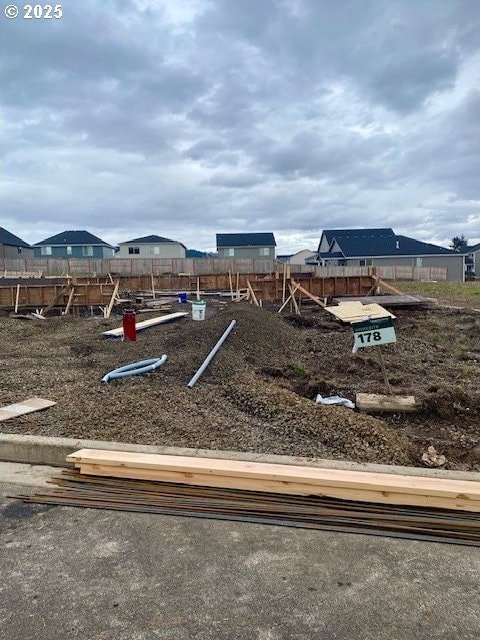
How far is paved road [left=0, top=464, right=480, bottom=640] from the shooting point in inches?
98.6

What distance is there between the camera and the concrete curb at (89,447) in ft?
14.2

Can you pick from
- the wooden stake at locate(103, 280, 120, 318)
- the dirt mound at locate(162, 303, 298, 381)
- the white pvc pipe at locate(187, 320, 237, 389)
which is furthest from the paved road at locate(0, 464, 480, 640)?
the wooden stake at locate(103, 280, 120, 318)

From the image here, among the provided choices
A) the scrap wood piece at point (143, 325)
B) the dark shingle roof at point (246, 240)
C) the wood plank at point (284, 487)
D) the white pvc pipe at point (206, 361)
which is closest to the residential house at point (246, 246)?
the dark shingle roof at point (246, 240)

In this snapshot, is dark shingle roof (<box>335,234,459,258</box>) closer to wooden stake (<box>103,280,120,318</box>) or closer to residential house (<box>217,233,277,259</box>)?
residential house (<box>217,233,277,259</box>)

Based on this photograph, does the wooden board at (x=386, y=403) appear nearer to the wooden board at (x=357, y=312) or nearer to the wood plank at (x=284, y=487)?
the wooden board at (x=357, y=312)

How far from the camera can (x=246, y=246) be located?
217 ft

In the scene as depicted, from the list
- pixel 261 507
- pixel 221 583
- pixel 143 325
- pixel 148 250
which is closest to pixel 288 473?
pixel 261 507

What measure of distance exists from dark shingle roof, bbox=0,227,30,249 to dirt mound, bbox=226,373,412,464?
5924 cm

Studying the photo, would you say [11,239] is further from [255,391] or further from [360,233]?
[255,391]

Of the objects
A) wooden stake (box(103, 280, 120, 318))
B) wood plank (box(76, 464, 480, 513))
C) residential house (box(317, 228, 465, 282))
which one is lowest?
wood plank (box(76, 464, 480, 513))

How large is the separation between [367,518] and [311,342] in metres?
9.05

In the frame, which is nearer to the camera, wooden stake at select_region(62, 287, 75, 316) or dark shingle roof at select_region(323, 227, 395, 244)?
wooden stake at select_region(62, 287, 75, 316)

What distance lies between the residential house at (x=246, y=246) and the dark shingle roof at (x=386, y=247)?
9.87m

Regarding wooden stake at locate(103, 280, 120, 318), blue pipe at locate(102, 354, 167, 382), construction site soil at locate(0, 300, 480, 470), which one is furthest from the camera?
wooden stake at locate(103, 280, 120, 318)
